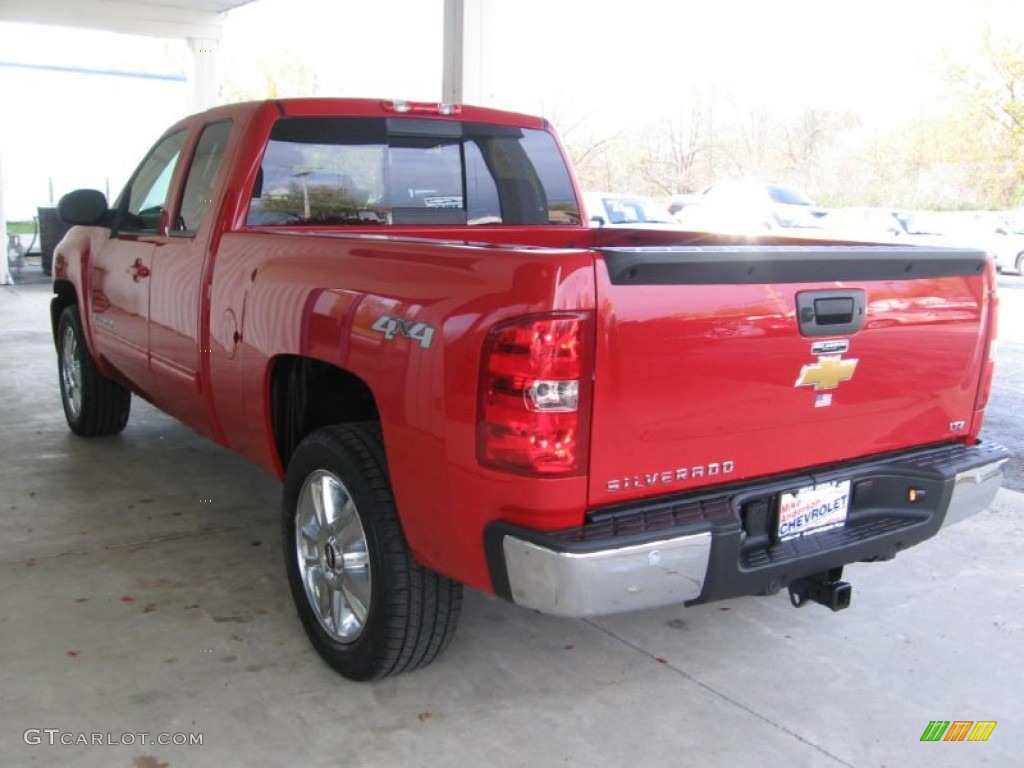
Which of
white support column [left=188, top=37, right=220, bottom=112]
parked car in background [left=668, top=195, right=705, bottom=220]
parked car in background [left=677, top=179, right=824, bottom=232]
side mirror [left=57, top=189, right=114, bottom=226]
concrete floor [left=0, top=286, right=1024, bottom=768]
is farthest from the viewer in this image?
parked car in background [left=668, top=195, right=705, bottom=220]

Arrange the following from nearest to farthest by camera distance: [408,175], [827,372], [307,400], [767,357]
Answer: [767,357], [827,372], [307,400], [408,175]

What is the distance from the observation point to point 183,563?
4.30m

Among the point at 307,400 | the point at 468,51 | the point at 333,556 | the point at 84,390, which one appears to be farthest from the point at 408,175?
the point at 468,51

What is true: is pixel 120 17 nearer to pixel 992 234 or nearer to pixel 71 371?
pixel 71 371

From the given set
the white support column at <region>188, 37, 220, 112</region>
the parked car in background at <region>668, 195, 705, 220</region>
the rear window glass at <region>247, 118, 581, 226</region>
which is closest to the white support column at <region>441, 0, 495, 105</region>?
the rear window glass at <region>247, 118, 581, 226</region>

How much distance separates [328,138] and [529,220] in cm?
106

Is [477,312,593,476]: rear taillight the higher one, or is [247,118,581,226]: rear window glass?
[247,118,581,226]: rear window glass

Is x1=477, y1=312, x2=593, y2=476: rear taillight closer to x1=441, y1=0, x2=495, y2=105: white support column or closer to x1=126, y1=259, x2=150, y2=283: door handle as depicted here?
x1=126, y1=259, x2=150, y2=283: door handle

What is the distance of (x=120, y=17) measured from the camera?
51.1 feet

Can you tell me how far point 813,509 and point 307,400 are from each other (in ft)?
5.92

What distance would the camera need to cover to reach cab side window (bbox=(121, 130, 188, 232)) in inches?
194

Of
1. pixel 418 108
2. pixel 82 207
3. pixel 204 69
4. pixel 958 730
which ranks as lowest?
pixel 958 730

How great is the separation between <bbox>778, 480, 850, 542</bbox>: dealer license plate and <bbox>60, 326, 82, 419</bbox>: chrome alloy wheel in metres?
4.69

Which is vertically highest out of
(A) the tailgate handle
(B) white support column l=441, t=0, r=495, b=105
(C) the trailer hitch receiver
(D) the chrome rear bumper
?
(B) white support column l=441, t=0, r=495, b=105
